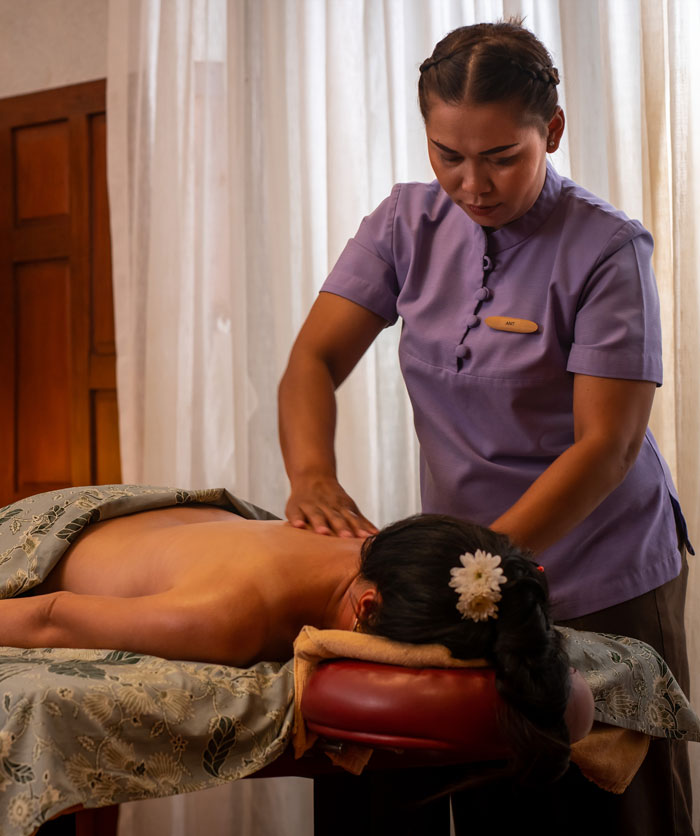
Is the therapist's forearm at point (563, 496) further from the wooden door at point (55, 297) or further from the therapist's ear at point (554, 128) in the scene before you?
the wooden door at point (55, 297)

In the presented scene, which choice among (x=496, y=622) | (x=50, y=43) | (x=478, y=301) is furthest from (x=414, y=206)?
(x=50, y=43)

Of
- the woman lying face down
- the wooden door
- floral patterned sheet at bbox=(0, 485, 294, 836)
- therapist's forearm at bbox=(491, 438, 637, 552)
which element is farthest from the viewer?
the wooden door

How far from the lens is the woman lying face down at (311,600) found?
3.44ft

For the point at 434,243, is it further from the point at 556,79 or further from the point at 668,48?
the point at 668,48

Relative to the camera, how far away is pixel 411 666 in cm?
106

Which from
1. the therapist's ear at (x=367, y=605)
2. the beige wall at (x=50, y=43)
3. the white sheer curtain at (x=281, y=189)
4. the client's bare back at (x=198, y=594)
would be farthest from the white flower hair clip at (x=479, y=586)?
the beige wall at (x=50, y=43)

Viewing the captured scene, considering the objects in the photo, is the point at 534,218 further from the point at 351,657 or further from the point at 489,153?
the point at 351,657

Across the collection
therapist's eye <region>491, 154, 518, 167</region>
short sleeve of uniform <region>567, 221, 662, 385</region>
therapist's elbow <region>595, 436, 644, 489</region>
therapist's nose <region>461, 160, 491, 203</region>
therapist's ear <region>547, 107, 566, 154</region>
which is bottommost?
therapist's elbow <region>595, 436, 644, 489</region>

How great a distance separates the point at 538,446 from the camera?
1.49 m

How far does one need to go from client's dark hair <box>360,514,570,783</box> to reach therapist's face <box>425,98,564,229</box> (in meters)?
0.51

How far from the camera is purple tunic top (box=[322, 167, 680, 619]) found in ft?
4.68

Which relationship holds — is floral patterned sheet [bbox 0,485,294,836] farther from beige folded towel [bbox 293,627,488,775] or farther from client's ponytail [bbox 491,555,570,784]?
client's ponytail [bbox 491,555,570,784]

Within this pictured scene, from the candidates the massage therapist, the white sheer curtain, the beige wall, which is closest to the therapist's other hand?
the massage therapist

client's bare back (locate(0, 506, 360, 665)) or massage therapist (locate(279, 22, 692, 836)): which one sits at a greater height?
massage therapist (locate(279, 22, 692, 836))
